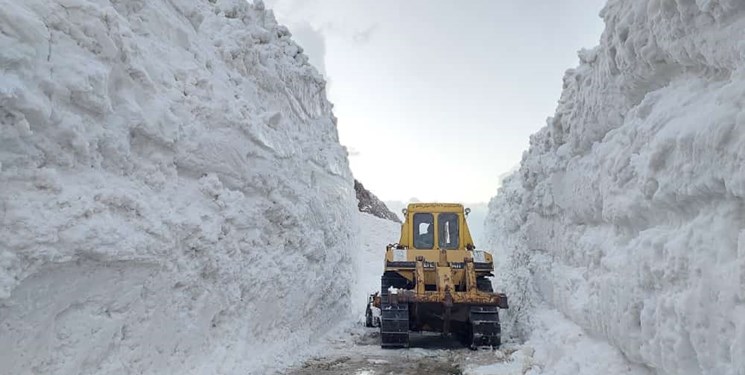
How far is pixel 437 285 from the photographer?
414 inches

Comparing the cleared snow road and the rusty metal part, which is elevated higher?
the rusty metal part

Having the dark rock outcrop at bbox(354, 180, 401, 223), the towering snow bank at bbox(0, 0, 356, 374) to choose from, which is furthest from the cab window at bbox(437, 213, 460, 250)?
the dark rock outcrop at bbox(354, 180, 401, 223)

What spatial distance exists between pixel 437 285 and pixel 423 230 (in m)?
2.16

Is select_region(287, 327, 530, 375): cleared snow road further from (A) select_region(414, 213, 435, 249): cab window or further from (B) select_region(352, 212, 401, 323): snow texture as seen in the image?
(B) select_region(352, 212, 401, 323): snow texture

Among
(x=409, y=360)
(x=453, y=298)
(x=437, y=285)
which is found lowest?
(x=409, y=360)

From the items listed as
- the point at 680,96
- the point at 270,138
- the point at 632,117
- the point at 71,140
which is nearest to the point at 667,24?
the point at 680,96

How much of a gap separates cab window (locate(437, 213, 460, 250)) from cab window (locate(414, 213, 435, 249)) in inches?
7.1

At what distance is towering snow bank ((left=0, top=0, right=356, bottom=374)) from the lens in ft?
15.0

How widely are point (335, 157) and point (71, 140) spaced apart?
31.7 feet

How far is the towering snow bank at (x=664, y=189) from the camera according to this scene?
354 cm

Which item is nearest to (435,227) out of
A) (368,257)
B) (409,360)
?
(409,360)

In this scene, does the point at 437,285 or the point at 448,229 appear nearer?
the point at 437,285

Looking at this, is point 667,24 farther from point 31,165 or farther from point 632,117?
point 31,165

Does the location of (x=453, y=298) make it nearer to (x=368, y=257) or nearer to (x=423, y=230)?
(x=423, y=230)
